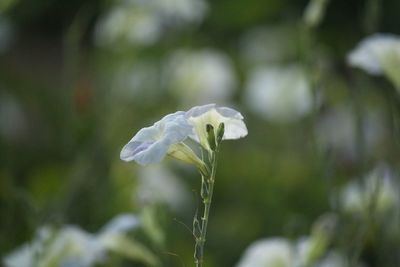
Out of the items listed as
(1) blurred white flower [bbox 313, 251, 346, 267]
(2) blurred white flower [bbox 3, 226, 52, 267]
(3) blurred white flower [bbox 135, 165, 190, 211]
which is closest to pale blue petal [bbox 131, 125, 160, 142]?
(2) blurred white flower [bbox 3, 226, 52, 267]

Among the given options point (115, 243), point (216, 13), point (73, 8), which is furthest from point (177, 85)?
point (73, 8)

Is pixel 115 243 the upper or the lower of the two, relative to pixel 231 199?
lower

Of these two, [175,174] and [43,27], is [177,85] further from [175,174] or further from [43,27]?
[43,27]

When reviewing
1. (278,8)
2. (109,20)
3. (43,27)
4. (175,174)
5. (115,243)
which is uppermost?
(278,8)

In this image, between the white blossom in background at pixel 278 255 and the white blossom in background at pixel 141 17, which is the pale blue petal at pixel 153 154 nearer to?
the white blossom in background at pixel 278 255

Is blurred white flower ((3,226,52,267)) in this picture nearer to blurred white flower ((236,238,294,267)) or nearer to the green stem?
blurred white flower ((236,238,294,267))

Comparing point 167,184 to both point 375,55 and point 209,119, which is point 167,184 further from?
point 209,119
